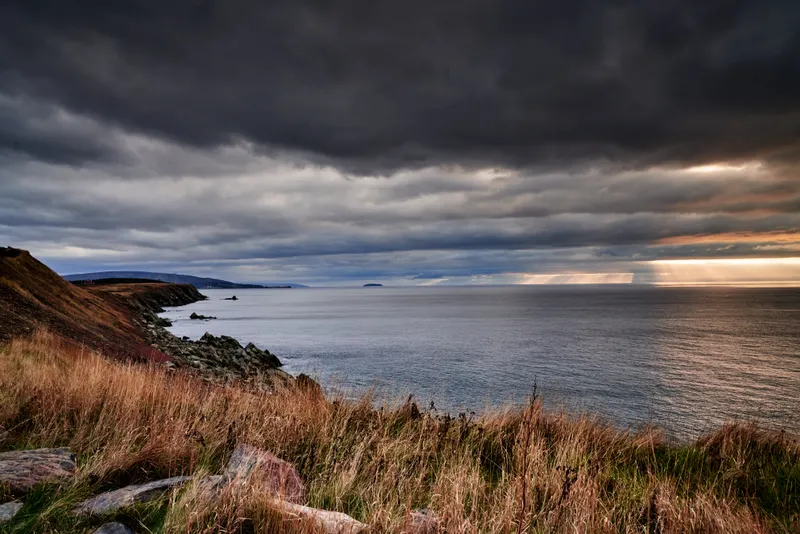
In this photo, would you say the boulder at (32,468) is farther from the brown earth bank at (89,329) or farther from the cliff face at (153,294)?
the cliff face at (153,294)

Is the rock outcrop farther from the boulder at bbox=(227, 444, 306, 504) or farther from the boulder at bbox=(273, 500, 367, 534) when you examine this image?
the boulder at bbox=(273, 500, 367, 534)

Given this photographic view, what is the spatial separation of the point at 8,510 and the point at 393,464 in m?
4.17

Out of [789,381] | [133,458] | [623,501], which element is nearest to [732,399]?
[789,381]

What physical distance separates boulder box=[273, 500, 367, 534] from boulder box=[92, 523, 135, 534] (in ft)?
4.30

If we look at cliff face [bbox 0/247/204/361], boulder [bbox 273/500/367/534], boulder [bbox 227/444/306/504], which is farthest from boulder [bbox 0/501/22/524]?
cliff face [bbox 0/247/204/361]

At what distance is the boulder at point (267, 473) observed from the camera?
4949 mm

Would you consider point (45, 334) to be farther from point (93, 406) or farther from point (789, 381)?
point (789, 381)

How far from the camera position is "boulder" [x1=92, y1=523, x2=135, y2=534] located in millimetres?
4022

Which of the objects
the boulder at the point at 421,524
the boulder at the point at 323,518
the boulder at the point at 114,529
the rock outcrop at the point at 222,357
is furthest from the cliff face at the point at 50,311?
the boulder at the point at 421,524

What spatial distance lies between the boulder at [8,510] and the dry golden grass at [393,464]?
104 millimetres

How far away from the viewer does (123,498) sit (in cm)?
464

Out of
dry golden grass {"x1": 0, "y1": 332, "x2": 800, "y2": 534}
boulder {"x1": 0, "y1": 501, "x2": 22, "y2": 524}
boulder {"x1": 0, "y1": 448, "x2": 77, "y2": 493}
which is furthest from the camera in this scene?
boulder {"x1": 0, "y1": 448, "x2": 77, "y2": 493}

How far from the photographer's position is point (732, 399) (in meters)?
28.3

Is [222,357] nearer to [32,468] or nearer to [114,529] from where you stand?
[32,468]
